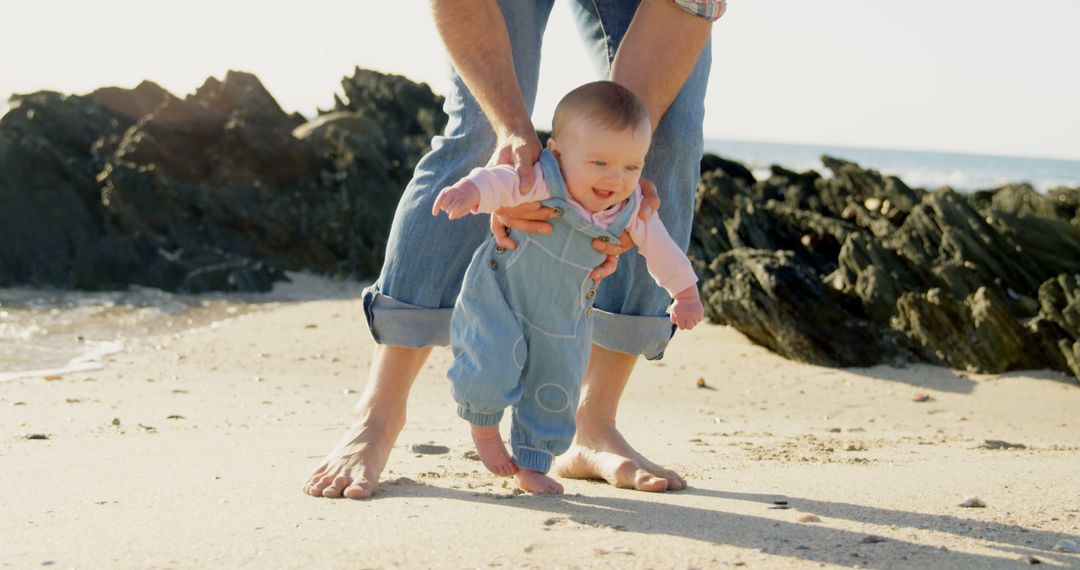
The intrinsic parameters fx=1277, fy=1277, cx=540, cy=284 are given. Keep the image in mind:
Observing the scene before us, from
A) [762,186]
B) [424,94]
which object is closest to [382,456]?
[762,186]

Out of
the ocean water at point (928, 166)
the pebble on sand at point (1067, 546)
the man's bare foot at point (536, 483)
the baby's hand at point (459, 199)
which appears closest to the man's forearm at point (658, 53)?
the baby's hand at point (459, 199)

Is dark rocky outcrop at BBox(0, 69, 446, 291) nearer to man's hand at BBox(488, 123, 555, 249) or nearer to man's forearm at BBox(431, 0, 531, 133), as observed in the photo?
man's forearm at BBox(431, 0, 531, 133)

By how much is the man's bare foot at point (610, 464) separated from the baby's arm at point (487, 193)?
2.86ft

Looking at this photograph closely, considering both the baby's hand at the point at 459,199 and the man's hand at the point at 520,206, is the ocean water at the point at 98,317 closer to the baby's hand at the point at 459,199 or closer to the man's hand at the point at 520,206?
the man's hand at the point at 520,206

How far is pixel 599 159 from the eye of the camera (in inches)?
126

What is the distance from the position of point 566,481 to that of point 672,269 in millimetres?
752

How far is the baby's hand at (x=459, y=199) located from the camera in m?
3.03

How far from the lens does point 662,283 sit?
3.46 meters

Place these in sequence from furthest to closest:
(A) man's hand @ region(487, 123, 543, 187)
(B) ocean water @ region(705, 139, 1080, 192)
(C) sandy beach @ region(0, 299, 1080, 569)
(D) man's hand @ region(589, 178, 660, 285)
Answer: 1. (B) ocean water @ region(705, 139, 1080, 192)
2. (D) man's hand @ region(589, 178, 660, 285)
3. (A) man's hand @ region(487, 123, 543, 187)
4. (C) sandy beach @ region(0, 299, 1080, 569)

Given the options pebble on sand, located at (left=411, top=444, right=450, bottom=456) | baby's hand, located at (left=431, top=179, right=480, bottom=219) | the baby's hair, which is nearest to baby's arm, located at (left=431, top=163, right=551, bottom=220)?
baby's hand, located at (left=431, top=179, right=480, bottom=219)

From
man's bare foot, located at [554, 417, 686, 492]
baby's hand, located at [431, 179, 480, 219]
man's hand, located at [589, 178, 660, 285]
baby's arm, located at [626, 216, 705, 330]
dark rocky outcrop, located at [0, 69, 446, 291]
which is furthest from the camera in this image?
dark rocky outcrop, located at [0, 69, 446, 291]

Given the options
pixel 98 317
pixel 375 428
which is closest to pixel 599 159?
pixel 375 428

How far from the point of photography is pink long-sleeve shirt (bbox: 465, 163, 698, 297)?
3.12 meters

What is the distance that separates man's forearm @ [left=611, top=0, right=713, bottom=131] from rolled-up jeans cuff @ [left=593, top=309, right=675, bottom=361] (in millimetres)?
617
